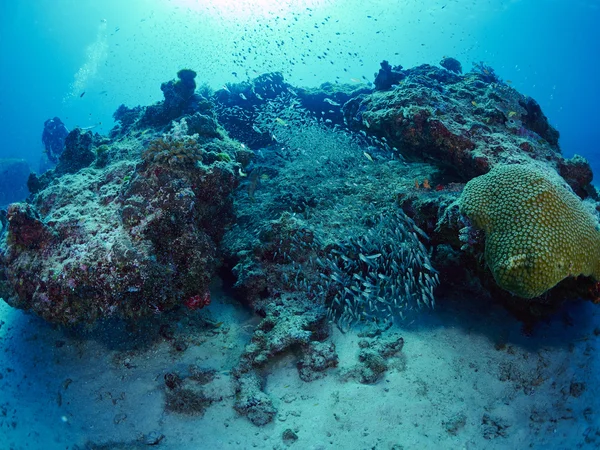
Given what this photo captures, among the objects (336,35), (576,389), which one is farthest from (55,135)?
(336,35)

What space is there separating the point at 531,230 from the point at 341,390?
148 inches

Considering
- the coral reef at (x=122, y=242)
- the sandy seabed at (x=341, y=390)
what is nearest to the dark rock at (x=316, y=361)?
the sandy seabed at (x=341, y=390)

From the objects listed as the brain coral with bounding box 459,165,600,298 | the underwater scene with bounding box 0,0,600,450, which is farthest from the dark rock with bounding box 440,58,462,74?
the brain coral with bounding box 459,165,600,298

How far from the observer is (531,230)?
438 cm

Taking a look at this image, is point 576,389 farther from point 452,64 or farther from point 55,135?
point 55,135

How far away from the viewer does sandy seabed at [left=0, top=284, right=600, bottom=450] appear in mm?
4590

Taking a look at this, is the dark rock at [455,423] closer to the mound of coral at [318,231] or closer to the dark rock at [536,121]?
the mound of coral at [318,231]

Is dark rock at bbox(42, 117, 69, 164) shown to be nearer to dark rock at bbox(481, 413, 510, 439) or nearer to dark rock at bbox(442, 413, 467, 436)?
dark rock at bbox(442, 413, 467, 436)

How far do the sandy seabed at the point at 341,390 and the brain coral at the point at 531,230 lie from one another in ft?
6.08

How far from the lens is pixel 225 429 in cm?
481

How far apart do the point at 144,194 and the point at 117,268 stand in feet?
5.21

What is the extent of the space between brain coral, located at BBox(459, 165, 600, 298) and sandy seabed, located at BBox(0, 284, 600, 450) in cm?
185

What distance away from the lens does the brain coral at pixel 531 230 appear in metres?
4.20

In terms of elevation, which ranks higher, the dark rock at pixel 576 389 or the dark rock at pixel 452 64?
the dark rock at pixel 452 64
